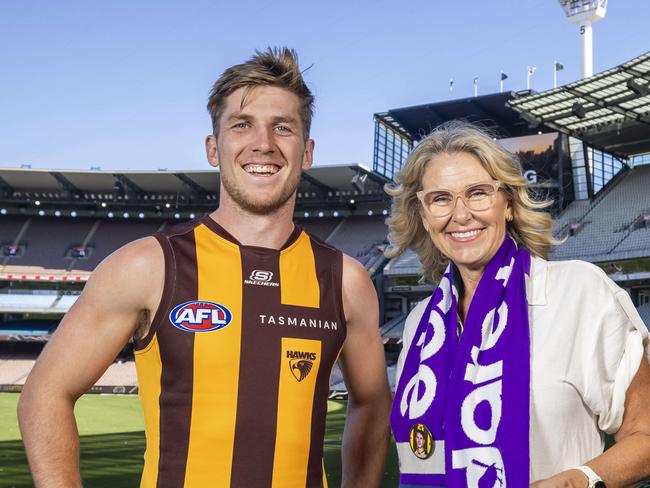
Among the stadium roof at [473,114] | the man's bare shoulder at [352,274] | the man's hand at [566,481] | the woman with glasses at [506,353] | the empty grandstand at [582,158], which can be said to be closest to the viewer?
the man's hand at [566,481]

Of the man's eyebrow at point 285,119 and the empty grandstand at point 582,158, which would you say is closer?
the man's eyebrow at point 285,119

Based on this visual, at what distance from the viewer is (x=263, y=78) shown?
2664mm

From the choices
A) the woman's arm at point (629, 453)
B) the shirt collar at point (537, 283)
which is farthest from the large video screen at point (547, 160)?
the woman's arm at point (629, 453)

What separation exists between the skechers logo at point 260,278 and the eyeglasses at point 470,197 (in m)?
0.72

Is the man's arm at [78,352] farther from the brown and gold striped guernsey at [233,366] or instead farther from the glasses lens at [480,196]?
the glasses lens at [480,196]

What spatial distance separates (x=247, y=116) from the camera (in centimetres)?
267

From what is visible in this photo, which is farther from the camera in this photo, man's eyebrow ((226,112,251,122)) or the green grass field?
the green grass field

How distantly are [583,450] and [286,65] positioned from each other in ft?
5.83

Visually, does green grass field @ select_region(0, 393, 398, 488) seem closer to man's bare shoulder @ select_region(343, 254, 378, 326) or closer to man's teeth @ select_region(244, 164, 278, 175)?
man's bare shoulder @ select_region(343, 254, 378, 326)

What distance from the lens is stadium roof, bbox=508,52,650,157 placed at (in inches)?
1051

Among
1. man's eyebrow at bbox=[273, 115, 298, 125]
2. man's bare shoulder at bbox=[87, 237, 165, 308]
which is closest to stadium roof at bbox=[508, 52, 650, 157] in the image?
man's eyebrow at bbox=[273, 115, 298, 125]

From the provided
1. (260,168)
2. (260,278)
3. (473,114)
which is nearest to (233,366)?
(260,278)

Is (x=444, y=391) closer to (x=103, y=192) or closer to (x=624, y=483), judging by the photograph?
(x=624, y=483)

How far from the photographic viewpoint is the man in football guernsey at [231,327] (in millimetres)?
2447
